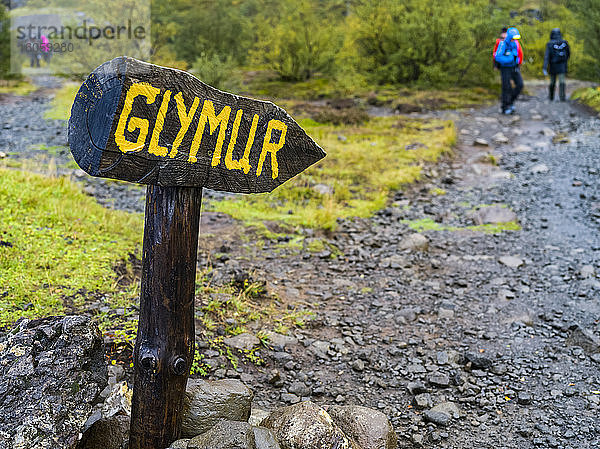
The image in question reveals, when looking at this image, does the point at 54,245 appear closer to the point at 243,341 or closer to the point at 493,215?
the point at 243,341

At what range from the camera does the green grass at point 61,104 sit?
50.2 ft

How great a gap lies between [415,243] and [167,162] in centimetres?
469

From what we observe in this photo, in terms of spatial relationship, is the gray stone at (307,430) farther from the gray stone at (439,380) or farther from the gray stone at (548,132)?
the gray stone at (548,132)

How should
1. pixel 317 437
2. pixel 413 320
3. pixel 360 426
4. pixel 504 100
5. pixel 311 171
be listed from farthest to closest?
pixel 504 100 < pixel 311 171 < pixel 413 320 < pixel 360 426 < pixel 317 437

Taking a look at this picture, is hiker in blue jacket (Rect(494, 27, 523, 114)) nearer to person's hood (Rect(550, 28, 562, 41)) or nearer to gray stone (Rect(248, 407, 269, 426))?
person's hood (Rect(550, 28, 562, 41))

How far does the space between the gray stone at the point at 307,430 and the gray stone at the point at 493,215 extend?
5409 mm

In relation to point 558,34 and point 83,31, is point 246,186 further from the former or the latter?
point 83,31

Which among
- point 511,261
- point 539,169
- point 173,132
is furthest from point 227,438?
point 539,169

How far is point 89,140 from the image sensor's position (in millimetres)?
2188

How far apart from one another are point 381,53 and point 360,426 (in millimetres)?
22159

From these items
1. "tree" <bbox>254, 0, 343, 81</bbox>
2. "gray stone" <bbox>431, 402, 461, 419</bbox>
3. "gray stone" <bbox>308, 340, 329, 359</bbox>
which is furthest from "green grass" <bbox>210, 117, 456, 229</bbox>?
"tree" <bbox>254, 0, 343, 81</bbox>

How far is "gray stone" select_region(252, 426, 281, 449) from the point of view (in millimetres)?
2559

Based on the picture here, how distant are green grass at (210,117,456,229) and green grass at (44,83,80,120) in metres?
6.71

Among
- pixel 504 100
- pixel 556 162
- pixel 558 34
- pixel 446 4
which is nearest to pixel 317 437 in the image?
pixel 556 162
